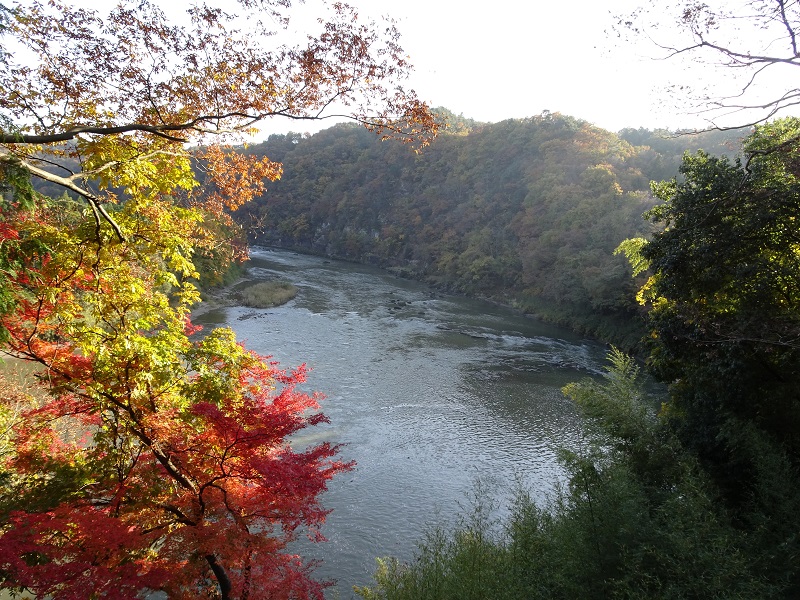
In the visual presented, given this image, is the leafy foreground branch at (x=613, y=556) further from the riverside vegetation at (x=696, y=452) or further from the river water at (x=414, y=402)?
the river water at (x=414, y=402)

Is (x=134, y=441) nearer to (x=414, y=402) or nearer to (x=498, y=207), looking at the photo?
(x=414, y=402)

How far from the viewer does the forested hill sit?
3331cm

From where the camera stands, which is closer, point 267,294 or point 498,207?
point 267,294

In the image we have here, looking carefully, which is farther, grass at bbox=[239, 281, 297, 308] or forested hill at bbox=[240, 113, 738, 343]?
forested hill at bbox=[240, 113, 738, 343]

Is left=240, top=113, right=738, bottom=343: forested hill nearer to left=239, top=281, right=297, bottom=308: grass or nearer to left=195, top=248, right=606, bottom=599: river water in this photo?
left=239, top=281, right=297, bottom=308: grass

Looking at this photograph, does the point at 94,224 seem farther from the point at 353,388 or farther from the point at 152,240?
the point at 353,388

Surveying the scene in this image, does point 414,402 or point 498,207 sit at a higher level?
point 498,207

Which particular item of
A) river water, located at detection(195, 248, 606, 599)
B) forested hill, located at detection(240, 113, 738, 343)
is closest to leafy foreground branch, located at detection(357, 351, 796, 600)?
river water, located at detection(195, 248, 606, 599)

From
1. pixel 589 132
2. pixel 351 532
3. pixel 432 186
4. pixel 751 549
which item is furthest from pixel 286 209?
pixel 751 549

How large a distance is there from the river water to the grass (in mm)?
1435

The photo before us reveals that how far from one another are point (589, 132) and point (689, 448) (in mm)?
45890

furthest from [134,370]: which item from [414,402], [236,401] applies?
[414,402]

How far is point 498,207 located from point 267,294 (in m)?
28.9

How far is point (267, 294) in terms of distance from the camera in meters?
35.0
